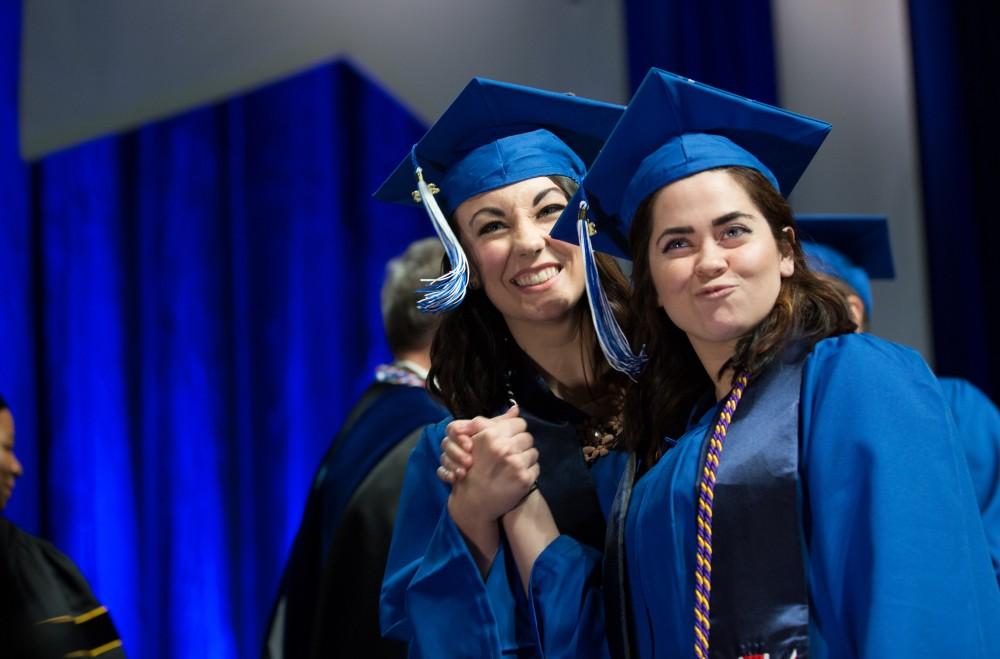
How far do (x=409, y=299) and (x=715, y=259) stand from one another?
185 centimetres

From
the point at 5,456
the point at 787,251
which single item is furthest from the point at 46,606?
the point at 787,251

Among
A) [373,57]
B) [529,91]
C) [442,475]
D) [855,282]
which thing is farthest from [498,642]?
[373,57]

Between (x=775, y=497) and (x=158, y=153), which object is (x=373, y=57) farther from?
(x=775, y=497)

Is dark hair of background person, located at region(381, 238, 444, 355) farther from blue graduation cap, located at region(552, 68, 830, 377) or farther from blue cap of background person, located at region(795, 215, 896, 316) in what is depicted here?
blue graduation cap, located at region(552, 68, 830, 377)

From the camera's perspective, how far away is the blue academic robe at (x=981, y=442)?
312 centimetres

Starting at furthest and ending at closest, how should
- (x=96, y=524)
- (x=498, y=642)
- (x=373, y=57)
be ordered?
1. (x=96, y=524)
2. (x=373, y=57)
3. (x=498, y=642)

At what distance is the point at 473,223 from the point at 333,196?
2.85 m

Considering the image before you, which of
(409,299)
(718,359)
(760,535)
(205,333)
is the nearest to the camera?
(760,535)

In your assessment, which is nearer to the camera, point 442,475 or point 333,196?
point 442,475

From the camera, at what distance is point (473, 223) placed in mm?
2176

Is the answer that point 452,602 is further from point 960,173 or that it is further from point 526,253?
point 960,173

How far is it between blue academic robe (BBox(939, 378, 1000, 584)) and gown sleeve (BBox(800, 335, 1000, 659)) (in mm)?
1718

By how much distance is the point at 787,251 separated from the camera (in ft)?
5.69

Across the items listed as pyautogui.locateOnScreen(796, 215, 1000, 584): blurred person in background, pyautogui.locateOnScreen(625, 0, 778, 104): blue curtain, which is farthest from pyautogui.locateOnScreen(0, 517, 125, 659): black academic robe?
pyautogui.locateOnScreen(625, 0, 778, 104): blue curtain
